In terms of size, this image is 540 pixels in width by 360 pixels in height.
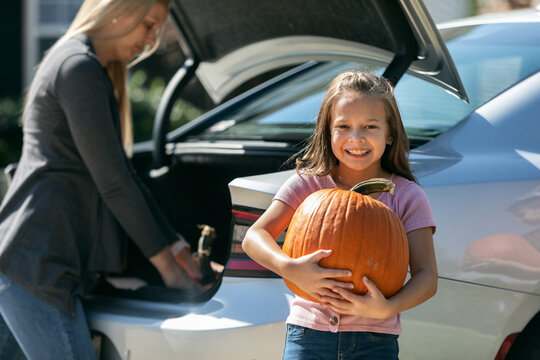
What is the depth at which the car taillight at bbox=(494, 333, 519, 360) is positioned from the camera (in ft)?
6.77

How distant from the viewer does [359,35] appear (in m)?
2.71

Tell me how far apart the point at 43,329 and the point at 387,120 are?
1428 millimetres

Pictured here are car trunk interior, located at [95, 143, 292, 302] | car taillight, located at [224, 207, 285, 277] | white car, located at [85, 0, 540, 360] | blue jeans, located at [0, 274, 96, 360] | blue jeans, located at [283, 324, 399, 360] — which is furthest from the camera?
car trunk interior, located at [95, 143, 292, 302]

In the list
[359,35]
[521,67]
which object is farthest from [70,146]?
[521,67]

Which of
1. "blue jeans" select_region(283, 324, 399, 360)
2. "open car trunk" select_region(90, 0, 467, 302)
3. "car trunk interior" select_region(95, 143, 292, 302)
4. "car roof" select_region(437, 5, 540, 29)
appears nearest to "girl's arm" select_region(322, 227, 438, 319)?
"blue jeans" select_region(283, 324, 399, 360)

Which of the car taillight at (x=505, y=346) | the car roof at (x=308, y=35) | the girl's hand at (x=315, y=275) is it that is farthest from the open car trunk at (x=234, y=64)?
the car taillight at (x=505, y=346)

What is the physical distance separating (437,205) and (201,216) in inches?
63.5

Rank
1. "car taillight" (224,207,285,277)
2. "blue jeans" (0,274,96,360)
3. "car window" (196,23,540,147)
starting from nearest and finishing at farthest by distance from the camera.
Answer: "car taillight" (224,207,285,277)
"blue jeans" (0,274,96,360)
"car window" (196,23,540,147)

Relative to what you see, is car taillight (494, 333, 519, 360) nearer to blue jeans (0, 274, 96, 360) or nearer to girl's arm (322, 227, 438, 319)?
girl's arm (322, 227, 438, 319)

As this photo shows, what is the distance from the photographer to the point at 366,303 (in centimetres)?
166

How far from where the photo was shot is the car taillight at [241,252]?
7.15ft

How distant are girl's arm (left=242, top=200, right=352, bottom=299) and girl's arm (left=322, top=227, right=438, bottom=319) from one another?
38 mm

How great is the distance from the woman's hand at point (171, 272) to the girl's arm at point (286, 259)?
0.83 meters

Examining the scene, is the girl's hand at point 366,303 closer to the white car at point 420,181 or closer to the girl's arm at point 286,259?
the girl's arm at point 286,259
